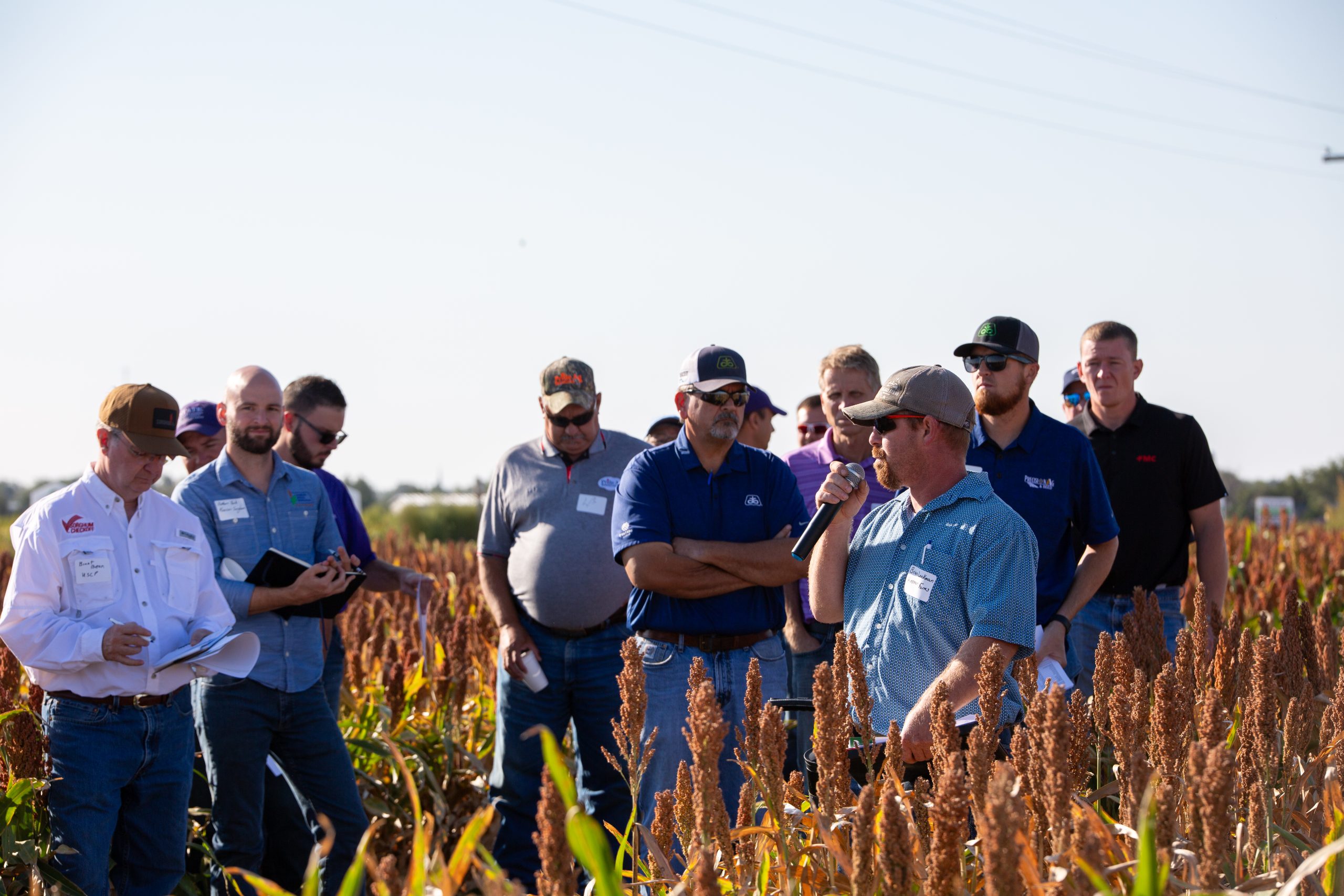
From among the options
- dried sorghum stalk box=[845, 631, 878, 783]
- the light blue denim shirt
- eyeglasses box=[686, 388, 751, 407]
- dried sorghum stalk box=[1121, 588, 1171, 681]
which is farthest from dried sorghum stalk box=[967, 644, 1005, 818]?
the light blue denim shirt

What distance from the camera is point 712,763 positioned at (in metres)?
1.95

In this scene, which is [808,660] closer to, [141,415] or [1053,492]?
[1053,492]

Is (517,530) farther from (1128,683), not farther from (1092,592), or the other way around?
(1128,683)

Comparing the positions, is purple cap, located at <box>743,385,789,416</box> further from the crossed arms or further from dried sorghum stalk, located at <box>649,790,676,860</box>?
dried sorghum stalk, located at <box>649,790,676,860</box>

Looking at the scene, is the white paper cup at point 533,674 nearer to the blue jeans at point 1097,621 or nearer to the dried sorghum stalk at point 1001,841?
the blue jeans at point 1097,621

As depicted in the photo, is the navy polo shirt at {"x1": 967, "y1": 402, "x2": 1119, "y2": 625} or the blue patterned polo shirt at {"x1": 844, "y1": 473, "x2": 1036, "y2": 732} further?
the navy polo shirt at {"x1": 967, "y1": 402, "x2": 1119, "y2": 625}

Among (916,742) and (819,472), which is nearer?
(916,742)

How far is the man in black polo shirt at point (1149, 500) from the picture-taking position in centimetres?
542

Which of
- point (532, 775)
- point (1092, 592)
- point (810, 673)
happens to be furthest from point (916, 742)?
point (532, 775)

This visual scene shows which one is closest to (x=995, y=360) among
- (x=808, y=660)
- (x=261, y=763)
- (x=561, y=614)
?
(x=808, y=660)

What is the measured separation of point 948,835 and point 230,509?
12.7ft

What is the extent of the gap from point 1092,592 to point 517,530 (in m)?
2.61

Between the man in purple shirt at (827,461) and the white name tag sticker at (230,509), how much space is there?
2.29 m

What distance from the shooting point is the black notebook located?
184 inches
